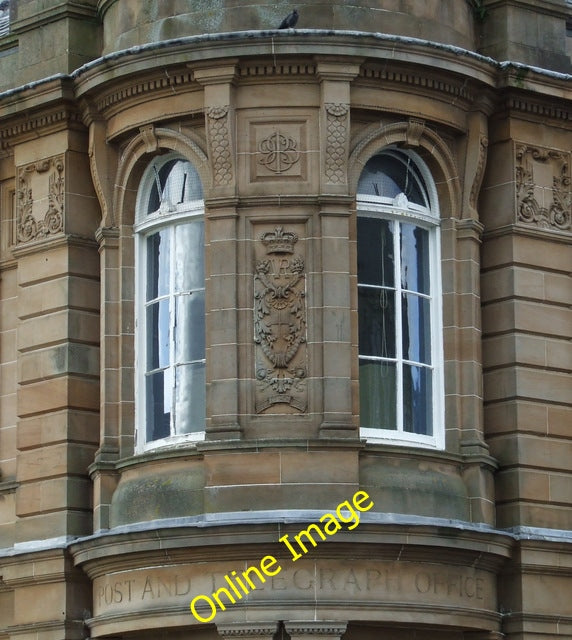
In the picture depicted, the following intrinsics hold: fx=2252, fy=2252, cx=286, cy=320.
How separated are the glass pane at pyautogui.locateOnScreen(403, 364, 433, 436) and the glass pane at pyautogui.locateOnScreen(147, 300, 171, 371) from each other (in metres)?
3.16

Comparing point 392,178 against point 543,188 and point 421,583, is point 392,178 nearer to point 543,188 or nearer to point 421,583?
point 543,188

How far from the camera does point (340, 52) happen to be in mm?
28703

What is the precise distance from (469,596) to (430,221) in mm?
5010

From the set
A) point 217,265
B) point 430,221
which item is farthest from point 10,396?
point 430,221

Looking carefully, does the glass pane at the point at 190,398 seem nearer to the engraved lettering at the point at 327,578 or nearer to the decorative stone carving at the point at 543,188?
the engraved lettering at the point at 327,578

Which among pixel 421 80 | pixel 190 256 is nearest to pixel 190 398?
pixel 190 256

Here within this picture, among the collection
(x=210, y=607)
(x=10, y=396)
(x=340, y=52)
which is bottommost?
(x=210, y=607)

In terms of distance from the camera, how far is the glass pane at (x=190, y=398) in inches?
1140

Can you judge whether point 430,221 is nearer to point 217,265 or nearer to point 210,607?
point 217,265

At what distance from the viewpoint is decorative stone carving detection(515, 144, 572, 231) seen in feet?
99.8

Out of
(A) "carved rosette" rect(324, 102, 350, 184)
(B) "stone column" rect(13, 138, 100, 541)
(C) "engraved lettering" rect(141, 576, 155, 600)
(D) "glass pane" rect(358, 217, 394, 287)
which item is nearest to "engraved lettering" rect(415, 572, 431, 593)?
(C) "engraved lettering" rect(141, 576, 155, 600)

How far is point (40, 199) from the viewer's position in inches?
1224

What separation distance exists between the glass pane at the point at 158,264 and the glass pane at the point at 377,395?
293cm

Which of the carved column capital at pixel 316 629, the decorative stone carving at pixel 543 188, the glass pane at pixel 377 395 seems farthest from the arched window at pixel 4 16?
the carved column capital at pixel 316 629
